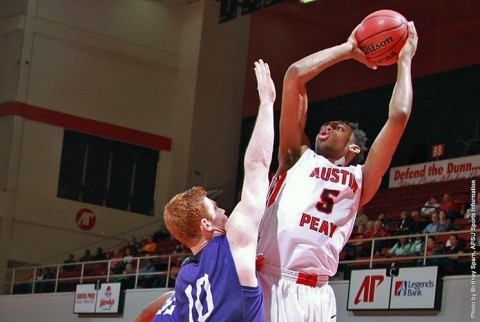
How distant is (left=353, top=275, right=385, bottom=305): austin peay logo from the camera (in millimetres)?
13170

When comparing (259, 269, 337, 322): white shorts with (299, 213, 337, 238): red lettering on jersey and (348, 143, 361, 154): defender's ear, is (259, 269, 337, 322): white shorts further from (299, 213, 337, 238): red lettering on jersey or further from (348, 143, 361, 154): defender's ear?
(348, 143, 361, 154): defender's ear

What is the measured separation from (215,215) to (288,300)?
70 centimetres

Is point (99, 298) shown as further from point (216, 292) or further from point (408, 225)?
point (216, 292)

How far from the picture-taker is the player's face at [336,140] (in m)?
4.69

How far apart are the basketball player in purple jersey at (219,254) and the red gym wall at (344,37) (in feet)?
48.3

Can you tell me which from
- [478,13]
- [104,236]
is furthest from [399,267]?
[104,236]

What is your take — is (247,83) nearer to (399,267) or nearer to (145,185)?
(145,185)

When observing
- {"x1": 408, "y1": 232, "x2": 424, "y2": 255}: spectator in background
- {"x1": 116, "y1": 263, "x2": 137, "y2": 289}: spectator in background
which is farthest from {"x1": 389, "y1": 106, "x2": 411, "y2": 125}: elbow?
{"x1": 116, "y1": 263, "x2": 137, "y2": 289}: spectator in background

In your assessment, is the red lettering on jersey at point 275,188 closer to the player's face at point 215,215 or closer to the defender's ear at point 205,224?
the player's face at point 215,215

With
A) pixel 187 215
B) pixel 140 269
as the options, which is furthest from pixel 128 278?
pixel 187 215

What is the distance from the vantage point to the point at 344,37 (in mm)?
21047

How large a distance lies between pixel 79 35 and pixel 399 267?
43.3ft

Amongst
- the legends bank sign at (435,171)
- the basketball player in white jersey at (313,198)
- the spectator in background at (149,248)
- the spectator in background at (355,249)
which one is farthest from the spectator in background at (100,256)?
the basketball player in white jersey at (313,198)

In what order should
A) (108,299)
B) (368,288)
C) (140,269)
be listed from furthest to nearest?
(140,269)
(108,299)
(368,288)
